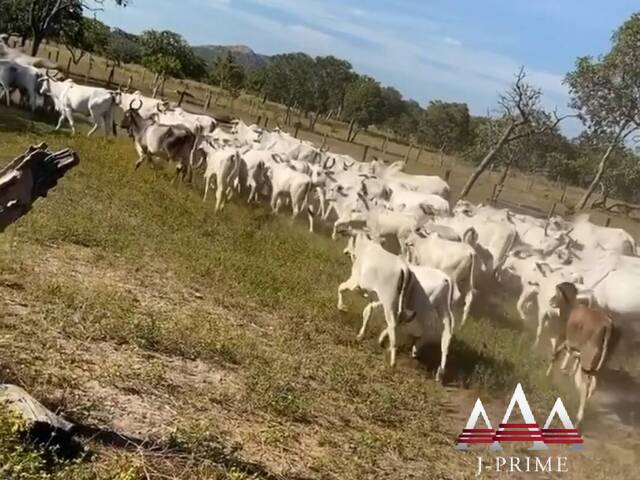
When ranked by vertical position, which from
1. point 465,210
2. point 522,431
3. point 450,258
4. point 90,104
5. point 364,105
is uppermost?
point 364,105

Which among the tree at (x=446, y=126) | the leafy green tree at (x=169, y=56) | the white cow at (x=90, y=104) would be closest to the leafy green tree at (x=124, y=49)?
the leafy green tree at (x=169, y=56)

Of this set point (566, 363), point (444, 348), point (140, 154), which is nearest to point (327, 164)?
point (140, 154)

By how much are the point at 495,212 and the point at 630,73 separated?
1515 centimetres

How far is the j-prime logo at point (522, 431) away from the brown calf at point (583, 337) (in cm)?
38

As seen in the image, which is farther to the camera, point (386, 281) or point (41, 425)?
point (386, 281)

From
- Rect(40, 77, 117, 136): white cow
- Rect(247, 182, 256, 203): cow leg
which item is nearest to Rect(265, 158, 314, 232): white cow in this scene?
Rect(247, 182, 256, 203): cow leg

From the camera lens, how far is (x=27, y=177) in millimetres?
4512

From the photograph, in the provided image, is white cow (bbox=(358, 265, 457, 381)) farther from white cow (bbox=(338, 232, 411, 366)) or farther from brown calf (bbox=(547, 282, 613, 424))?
brown calf (bbox=(547, 282, 613, 424))

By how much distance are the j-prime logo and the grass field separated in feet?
0.53

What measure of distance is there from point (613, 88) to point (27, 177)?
27.3m

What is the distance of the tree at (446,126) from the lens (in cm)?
5878

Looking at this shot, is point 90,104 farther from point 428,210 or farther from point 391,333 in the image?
point 391,333

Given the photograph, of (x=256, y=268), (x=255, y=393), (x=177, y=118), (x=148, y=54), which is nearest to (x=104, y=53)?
(x=148, y=54)

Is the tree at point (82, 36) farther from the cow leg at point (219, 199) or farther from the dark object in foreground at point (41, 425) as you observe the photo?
the dark object in foreground at point (41, 425)
